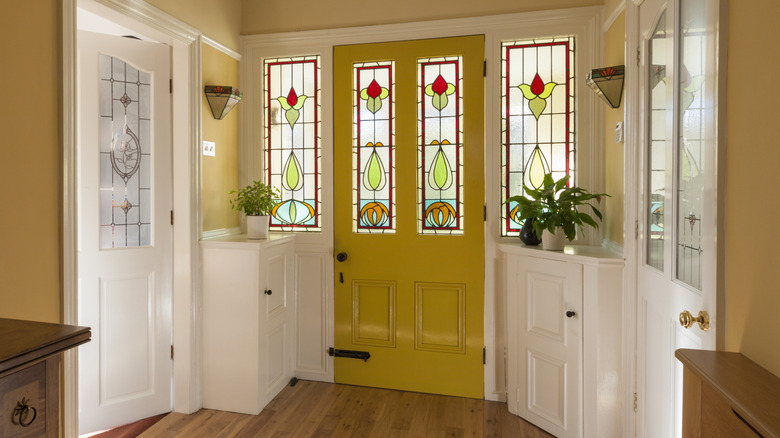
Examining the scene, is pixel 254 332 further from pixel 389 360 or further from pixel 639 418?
pixel 639 418

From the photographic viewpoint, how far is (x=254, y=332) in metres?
2.82

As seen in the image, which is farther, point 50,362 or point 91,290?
point 91,290

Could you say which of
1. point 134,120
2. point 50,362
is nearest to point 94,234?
point 134,120

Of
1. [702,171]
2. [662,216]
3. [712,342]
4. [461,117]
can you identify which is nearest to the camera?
[712,342]

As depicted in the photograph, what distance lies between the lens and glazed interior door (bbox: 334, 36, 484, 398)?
308cm

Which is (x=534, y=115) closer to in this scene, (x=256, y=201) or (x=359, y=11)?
(x=359, y=11)

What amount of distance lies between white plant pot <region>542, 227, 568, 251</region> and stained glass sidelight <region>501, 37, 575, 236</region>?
1.32 ft

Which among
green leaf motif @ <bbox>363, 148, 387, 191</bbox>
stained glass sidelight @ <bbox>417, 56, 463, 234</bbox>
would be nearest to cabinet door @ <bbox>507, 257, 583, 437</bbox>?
stained glass sidelight @ <bbox>417, 56, 463, 234</bbox>

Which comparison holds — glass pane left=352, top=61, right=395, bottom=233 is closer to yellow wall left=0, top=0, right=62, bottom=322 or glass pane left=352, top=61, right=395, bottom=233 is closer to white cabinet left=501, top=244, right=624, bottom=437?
white cabinet left=501, top=244, right=624, bottom=437

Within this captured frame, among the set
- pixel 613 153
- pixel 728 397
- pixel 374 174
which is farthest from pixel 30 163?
pixel 613 153

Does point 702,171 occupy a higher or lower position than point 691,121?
lower

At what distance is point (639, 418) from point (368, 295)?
176cm

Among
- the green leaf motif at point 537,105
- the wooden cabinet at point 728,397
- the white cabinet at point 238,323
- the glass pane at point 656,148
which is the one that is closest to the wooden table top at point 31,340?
the wooden cabinet at point 728,397

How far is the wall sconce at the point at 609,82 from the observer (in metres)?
2.44
